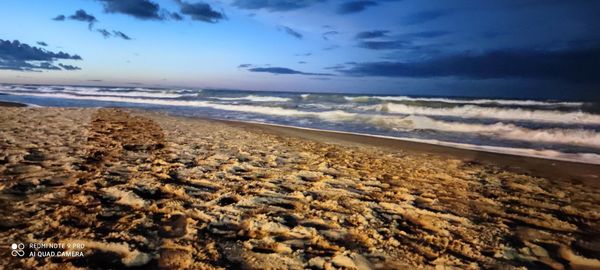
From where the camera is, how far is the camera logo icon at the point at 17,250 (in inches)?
96.3

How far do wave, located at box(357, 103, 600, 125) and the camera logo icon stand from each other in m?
21.8

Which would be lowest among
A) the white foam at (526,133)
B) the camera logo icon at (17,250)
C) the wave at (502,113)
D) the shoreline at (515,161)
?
the camera logo icon at (17,250)

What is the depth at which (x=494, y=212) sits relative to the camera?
13.2 ft

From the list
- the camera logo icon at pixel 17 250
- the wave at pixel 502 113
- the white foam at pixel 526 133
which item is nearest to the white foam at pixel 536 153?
the white foam at pixel 526 133

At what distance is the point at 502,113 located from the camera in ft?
73.0

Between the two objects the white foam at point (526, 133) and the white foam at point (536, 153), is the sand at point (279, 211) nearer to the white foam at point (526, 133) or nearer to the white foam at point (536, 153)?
the white foam at point (536, 153)

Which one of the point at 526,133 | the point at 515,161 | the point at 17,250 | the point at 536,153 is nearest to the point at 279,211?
the point at 17,250

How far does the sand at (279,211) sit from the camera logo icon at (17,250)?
0.05 m

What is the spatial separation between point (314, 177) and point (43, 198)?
3.19 m

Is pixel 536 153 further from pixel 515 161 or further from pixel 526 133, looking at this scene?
pixel 526 133

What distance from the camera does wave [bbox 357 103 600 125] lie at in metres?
18.9

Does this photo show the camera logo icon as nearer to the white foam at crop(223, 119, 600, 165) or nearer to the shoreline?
the shoreline

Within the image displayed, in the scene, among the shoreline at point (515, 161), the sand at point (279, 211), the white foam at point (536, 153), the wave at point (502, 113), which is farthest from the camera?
the wave at point (502, 113)

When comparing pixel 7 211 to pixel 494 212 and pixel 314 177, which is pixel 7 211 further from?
pixel 494 212
